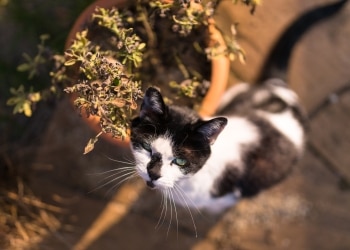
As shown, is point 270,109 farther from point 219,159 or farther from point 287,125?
point 219,159

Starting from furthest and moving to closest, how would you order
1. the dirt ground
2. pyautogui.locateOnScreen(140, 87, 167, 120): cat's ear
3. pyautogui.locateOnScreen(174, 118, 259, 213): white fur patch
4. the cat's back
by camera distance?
the dirt ground → the cat's back → pyautogui.locateOnScreen(174, 118, 259, 213): white fur patch → pyautogui.locateOnScreen(140, 87, 167, 120): cat's ear

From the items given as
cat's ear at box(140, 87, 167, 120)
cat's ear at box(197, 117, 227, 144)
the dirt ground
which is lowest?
the dirt ground

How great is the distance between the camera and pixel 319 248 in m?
1.74

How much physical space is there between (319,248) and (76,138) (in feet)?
3.65

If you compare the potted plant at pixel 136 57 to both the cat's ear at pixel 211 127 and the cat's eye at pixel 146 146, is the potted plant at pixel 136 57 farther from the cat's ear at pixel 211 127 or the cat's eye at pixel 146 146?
the cat's ear at pixel 211 127

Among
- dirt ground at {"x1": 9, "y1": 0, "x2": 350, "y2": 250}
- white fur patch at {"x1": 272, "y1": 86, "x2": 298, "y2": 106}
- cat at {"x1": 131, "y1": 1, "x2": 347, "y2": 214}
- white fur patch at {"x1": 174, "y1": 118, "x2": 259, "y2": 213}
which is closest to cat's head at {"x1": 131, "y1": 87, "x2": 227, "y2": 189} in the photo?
cat at {"x1": 131, "y1": 1, "x2": 347, "y2": 214}

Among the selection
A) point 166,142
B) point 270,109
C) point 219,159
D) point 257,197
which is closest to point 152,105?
point 166,142

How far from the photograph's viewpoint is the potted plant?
3.23 ft

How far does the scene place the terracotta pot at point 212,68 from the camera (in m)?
1.26

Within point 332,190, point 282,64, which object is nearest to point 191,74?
point 282,64

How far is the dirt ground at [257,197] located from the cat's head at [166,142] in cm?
62

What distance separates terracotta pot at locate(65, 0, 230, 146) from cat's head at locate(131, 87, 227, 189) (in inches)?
7.8

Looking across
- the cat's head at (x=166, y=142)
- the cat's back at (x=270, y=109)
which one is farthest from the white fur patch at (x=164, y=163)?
the cat's back at (x=270, y=109)

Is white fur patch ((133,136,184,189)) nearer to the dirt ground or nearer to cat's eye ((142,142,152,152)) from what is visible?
cat's eye ((142,142,152,152))
